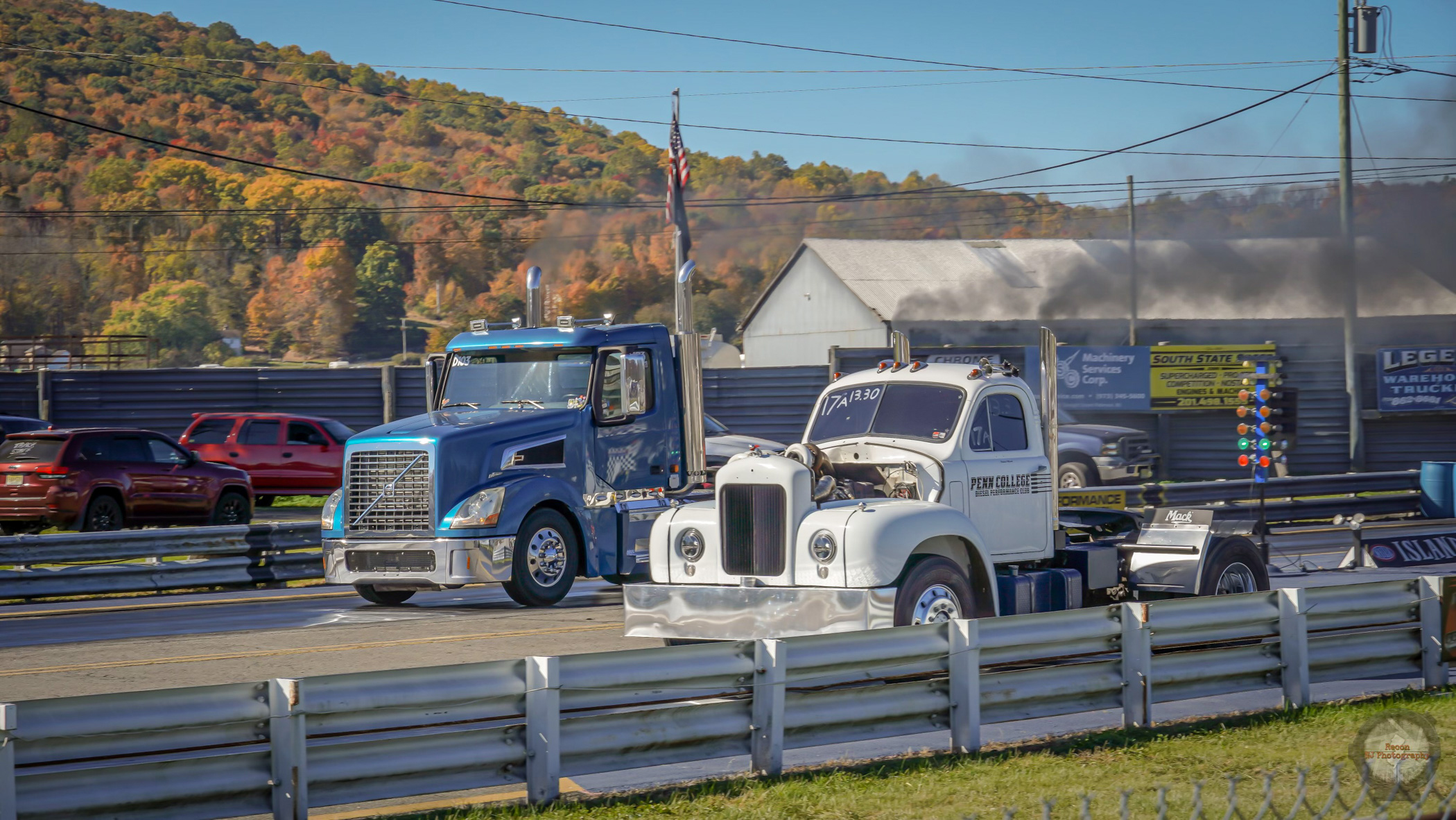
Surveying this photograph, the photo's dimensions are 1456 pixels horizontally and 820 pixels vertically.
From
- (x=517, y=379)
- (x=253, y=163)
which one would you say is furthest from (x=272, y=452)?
(x=253, y=163)

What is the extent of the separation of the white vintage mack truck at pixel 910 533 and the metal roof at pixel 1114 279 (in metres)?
31.9

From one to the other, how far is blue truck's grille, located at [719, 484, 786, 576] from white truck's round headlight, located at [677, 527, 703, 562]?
31 centimetres

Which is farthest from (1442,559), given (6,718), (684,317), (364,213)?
(364,213)

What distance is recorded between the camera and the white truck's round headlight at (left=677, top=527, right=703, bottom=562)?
9.57 meters

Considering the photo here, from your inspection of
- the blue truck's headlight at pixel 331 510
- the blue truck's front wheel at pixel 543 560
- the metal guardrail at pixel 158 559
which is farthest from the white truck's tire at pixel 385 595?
the metal guardrail at pixel 158 559

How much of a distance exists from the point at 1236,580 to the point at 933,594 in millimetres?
3609

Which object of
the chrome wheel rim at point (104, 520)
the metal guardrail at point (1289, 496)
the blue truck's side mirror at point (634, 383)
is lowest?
the metal guardrail at point (1289, 496)

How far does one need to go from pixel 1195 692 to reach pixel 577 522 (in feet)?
23.6

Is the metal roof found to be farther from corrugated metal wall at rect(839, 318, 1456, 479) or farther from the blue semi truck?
the blue semi truck

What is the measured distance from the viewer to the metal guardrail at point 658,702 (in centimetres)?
547

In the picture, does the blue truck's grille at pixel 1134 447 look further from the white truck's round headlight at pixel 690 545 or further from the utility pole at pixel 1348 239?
the white truck's round headlight at pixel 690 545

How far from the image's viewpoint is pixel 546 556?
14.0 metres

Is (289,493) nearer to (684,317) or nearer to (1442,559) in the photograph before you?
(684,317)

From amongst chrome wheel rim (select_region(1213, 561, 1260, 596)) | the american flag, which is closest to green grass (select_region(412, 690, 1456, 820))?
chrome wheel rim (select_region(1213, 561, 1260, 596))
